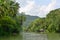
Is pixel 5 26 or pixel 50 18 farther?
pixel 50 18

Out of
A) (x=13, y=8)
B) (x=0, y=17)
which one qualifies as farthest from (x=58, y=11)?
(x=0, y=17)

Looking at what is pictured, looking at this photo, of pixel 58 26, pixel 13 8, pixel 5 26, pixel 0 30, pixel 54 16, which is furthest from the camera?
pixel 54 16

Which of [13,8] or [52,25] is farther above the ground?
[13,8]

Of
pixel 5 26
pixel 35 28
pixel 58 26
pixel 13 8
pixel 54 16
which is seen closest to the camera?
pixel 5 26

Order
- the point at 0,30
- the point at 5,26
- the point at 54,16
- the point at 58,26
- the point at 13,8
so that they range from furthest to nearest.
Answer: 1. the point at 54,16
2. the point at 58,26
3. the point at 13,8
4. the point at 5,26
5. the point at 0,30

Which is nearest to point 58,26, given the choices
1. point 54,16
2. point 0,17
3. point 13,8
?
point 54,16

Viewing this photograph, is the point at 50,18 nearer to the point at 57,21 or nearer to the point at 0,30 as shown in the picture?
the point at 57,21

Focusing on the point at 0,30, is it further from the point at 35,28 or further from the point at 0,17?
the point at 35,28

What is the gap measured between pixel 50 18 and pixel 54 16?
10.1 feet

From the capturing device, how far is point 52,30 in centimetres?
10556

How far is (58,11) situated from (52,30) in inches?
591

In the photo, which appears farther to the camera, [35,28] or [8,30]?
[35,28]

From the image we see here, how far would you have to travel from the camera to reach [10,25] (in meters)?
66.8

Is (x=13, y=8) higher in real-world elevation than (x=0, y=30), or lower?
higher
